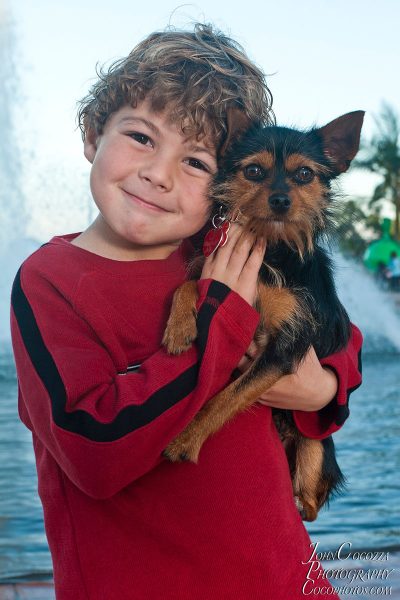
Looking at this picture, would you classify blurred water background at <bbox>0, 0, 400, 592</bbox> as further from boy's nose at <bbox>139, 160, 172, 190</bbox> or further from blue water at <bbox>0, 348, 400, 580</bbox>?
boy's nose at <bbox>139, 160, 172, 190</bbox>

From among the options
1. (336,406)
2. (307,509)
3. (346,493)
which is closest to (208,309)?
(336,406)

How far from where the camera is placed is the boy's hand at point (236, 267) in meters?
2.17

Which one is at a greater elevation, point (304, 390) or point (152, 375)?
point (152, 375)

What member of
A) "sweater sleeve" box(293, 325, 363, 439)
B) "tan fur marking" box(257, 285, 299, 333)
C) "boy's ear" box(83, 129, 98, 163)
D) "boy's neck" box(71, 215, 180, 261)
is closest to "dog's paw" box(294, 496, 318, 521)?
"sweater sleeve" box(293, 325, 363, 439)

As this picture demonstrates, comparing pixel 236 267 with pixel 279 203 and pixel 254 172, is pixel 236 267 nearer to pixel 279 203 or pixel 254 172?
pixel 279 203

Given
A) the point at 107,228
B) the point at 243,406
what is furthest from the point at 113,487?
the point at 107,228

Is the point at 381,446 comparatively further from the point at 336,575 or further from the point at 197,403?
the point at 197,403

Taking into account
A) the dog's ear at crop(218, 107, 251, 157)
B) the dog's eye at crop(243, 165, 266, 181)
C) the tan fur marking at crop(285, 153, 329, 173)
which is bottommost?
the dog's eye at crop(243, 165, 266, 181)

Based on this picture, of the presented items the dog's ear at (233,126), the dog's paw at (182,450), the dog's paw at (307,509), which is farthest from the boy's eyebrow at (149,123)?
the dog's paw at (307,509)

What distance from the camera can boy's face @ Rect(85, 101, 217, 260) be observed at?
86.4 inches

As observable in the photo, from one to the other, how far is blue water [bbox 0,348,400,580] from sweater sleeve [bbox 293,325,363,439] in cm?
206

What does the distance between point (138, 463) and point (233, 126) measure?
112 cm

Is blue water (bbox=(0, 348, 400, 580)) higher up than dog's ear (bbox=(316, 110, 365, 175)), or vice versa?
dog's ear (bbox=(316, 110, 365, 175))

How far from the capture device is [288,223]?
8.42ft
